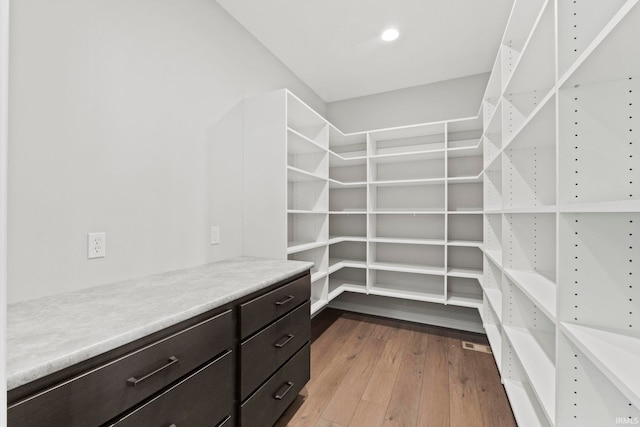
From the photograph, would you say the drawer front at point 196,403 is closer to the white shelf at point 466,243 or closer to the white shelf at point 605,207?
the white shelf at point 605,207

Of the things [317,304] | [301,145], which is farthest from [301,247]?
[301,145]

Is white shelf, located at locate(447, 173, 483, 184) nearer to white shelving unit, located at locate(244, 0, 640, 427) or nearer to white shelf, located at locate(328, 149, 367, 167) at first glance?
white shelving unit, located at locate(244, 0, 640, 427)

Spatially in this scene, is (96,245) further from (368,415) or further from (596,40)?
(596,40)

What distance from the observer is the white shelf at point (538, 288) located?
3.50 feet

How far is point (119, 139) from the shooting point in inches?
54.2

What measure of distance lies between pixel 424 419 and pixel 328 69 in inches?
120

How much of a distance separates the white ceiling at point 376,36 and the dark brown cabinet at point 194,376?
198 centimetres

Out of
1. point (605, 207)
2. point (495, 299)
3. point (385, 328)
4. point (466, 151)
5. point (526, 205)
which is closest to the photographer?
point (605, 207)

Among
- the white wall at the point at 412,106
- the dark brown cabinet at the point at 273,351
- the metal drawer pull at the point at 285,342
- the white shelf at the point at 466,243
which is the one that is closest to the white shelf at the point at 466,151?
the white wall at the point at 412,106

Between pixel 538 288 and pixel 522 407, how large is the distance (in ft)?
2.41

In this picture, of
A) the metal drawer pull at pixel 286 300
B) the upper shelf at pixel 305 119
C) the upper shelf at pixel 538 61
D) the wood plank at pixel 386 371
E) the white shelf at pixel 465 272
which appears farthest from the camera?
the white shelf at pixel 465 272

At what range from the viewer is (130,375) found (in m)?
0.79

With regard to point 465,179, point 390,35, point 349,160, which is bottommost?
point 465,179

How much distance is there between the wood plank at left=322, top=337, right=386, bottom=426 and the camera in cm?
167
